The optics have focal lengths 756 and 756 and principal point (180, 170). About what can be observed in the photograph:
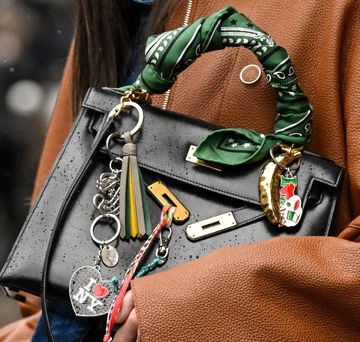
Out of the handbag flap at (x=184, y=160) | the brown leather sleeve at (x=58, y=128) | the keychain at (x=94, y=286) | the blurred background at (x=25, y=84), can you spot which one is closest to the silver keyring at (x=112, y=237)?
the keychain at (x=94, y=286)

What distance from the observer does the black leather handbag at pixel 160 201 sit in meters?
1.20

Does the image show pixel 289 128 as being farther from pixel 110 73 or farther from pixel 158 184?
pixel 110 73

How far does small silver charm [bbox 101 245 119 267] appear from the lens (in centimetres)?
121

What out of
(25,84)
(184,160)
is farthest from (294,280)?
(25,84)

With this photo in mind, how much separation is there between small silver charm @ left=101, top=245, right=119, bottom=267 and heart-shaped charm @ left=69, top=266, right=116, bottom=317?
22mm

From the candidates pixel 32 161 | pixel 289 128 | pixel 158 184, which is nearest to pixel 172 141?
pixel 158 184

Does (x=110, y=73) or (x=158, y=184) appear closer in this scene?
(x=158, y=184)

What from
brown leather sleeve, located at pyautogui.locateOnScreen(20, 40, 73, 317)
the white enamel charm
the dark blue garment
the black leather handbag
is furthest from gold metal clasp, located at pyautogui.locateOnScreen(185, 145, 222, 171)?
brown leather sleeve, located at pyautogui.locateOnScreen(20, 40, 73, 317)

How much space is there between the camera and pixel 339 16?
127cm

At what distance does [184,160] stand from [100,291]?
0.26 m

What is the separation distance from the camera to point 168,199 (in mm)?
1242

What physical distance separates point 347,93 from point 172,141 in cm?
30

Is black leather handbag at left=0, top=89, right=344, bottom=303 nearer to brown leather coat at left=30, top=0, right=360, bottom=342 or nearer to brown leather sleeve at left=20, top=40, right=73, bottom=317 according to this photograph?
brown leather coat at left=30, top=0, right=360, bottom=342

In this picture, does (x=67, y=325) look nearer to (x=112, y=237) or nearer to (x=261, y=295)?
(x=112, y=237)
